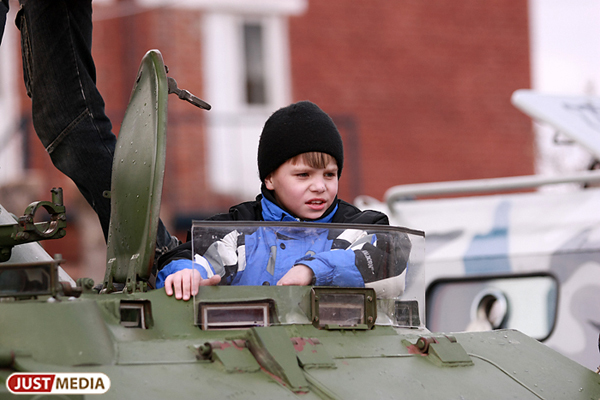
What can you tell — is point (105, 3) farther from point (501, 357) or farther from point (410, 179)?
point (501, 357)

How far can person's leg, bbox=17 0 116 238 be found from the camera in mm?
3691

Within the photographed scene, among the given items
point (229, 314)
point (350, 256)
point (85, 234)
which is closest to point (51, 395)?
point (229, 314)

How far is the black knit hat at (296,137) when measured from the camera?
3.33m

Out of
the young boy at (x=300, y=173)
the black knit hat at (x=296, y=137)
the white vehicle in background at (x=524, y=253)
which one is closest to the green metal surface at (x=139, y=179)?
the young boy at (x=300, y=173)

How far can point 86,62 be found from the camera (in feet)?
12.6

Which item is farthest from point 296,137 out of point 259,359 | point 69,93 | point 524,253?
point 524,253

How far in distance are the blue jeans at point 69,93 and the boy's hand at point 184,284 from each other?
109cm

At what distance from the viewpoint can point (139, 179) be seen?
2750mm

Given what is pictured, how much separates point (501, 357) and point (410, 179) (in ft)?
36.6

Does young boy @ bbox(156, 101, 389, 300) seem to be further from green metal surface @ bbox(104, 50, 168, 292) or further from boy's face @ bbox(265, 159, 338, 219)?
green metal surface @ bbox(104, 50, 168, 292)

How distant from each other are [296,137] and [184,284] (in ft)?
3.18

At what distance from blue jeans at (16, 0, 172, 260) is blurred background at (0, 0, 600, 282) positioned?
7361 mm

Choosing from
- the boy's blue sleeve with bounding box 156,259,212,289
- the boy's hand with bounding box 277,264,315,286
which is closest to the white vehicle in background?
the boy's hand with bounding box 277,264,315,286

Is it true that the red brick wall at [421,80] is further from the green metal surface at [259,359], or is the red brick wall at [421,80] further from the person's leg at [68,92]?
the green metal surface at [259,359]
